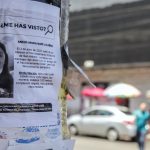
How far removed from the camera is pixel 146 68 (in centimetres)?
2939

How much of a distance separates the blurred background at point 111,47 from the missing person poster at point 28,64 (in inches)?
961

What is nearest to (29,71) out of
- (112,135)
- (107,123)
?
(112,135)

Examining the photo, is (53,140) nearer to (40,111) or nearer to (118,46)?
(40,111)

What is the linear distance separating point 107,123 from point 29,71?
21.2 m

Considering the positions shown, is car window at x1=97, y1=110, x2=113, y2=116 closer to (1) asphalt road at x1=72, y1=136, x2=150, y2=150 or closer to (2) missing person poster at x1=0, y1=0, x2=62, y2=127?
(1) asphalt road at x1=72, y1=136, x2=150, y2=150

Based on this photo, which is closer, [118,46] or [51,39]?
[51,39]

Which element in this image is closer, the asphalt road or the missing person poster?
the missing person poster

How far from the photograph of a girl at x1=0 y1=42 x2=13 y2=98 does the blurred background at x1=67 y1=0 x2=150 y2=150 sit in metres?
24.6

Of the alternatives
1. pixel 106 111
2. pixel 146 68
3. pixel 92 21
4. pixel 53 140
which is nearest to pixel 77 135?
pixel 106 111

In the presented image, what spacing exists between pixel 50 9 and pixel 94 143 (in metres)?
19.6

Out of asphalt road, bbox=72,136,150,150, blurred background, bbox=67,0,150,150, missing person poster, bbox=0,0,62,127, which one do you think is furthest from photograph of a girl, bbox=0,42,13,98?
blurred background, bbox=67,0,150,150

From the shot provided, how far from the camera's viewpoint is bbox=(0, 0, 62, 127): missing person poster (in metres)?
2.46

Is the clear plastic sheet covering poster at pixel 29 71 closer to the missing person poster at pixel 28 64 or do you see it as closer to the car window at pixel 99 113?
the missing person poster at pixel 28 64

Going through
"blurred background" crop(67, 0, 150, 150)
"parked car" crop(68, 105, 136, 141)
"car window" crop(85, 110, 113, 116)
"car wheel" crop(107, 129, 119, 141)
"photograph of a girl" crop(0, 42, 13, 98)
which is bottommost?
"car wheel" crop(107, 129, 119, 141)
